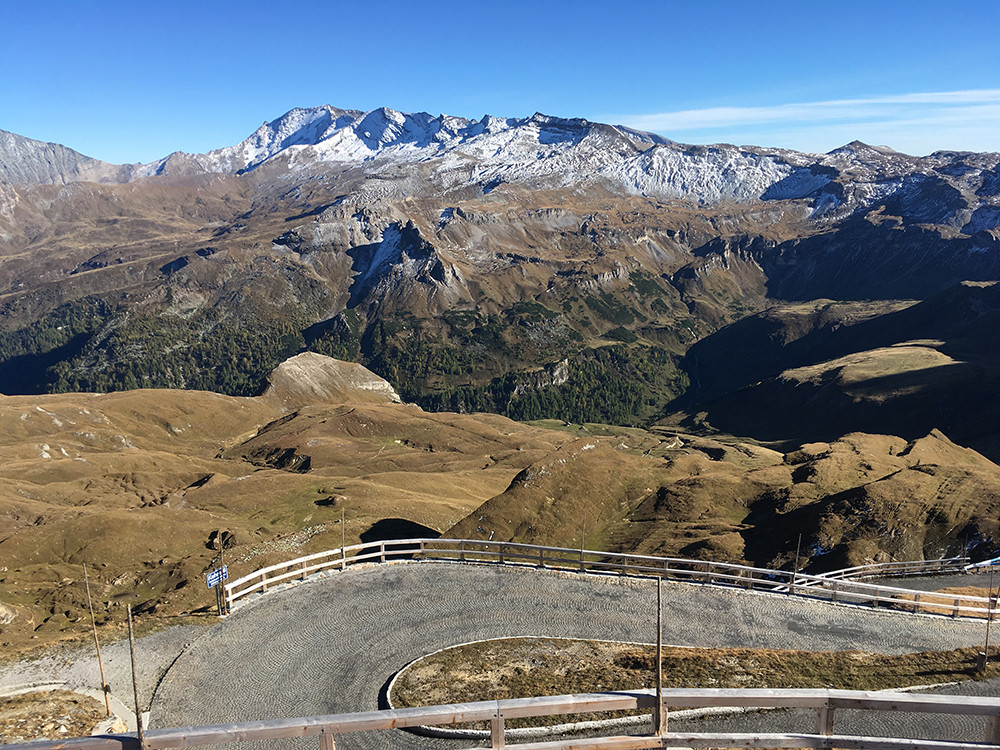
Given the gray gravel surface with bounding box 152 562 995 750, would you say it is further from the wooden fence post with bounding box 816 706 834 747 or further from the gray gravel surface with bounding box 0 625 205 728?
the wooden fence post with bounding box 816 706 834 747

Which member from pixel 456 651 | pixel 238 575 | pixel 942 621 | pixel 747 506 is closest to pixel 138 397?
pixel 238 575

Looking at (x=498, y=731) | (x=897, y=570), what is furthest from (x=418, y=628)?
(x=897, y=570)

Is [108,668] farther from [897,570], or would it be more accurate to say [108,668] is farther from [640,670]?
[897,570]

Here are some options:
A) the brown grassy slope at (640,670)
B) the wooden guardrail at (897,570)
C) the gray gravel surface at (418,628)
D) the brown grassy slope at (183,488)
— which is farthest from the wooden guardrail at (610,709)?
the wooden guardrail at (897,570)

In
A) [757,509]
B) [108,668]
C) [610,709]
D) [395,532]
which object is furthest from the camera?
[757,509]

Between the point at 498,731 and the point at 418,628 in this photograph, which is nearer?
the point at 498,731

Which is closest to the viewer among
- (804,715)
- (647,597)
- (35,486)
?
(804,715)

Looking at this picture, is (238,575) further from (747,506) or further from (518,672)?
(747,506)
